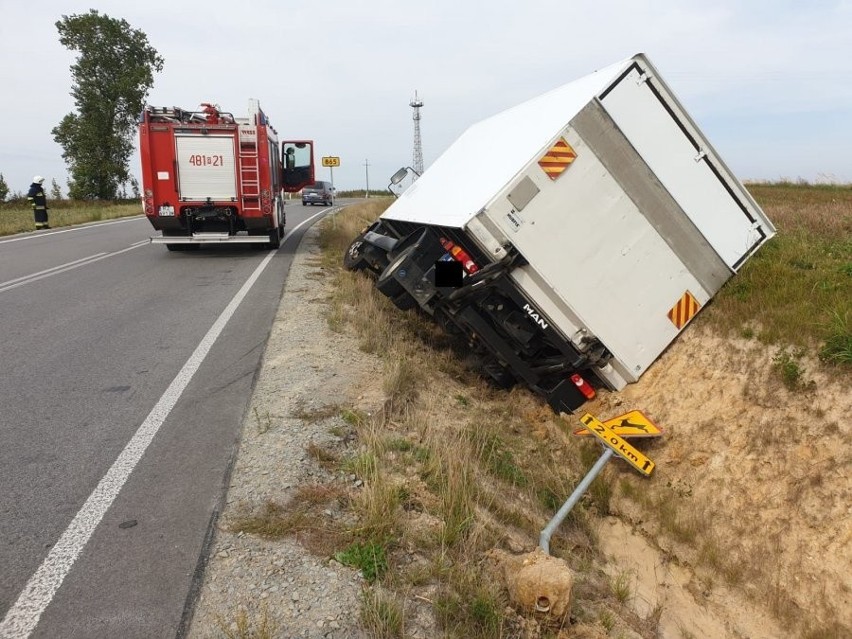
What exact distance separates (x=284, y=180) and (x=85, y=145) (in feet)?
116

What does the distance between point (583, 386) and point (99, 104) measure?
46.9m

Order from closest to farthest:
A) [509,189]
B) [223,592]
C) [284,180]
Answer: [223,592] → [509,189] → [284,180]

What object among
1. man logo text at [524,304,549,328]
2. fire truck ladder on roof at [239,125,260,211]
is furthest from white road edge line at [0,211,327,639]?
fire truck ladder on roof at [239,125,260,211]

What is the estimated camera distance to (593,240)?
4.73 metres

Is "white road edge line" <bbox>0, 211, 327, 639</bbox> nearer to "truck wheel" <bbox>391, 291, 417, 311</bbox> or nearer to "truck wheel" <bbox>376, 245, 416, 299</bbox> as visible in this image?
"truck wheel" <bbox>376, 245, 416, 299</bbox>

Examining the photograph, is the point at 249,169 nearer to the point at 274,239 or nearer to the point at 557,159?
the point at 274,239

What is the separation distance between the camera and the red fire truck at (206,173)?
11.3m

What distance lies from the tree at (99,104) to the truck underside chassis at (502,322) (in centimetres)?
4362

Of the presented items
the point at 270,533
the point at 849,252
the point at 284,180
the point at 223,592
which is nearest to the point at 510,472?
the point at 270,533

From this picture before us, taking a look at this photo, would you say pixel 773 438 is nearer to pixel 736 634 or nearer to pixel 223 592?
pixel 736 634

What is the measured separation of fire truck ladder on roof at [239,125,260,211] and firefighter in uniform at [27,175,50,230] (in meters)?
9.23

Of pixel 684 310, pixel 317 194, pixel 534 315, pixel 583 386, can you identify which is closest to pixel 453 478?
pixel 534 315

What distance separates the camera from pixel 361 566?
102 inches

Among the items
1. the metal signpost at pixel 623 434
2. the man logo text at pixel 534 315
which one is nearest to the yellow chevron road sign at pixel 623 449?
the metal signpost at pixel 623 434
